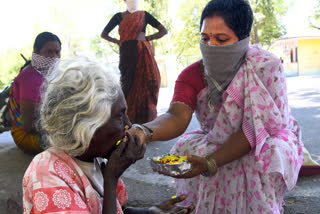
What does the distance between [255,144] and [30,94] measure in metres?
2.38

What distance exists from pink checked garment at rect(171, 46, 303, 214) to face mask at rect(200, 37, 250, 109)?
2.7 inches

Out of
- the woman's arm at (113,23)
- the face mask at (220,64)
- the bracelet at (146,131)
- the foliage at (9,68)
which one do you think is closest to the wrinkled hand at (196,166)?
the bracelet at (146,131)

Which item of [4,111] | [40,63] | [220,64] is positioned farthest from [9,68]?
[220,64]

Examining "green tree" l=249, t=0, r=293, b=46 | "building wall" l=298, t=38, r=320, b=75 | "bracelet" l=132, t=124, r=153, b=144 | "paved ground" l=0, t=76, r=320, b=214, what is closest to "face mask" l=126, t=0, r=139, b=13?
"paved ground" l=0, t=76, r=320, b=214

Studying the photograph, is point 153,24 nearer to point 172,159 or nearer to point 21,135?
point 21,135

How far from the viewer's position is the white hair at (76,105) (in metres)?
1.27

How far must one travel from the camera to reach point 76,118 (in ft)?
4.20

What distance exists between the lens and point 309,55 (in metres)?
22.7

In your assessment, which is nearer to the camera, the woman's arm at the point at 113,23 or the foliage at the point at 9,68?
the woman's arm at the point at 113,23

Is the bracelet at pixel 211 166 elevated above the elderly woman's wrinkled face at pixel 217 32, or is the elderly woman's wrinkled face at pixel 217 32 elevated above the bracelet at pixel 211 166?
the elderly woman's wrinkled face at pixel 217 32

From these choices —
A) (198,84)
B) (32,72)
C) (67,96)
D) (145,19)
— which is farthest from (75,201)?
(145,19)

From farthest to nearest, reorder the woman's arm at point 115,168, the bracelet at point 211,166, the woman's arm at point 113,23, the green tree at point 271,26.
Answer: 1. the green tree at point 271,26
2. the woman's arm at point 113,23
3. the bracelet at point 211,166
4. the woman's arm at point 115,168

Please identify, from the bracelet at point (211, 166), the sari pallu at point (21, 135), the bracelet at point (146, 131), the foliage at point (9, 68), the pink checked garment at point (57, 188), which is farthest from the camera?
the foliage at point (9, 68)

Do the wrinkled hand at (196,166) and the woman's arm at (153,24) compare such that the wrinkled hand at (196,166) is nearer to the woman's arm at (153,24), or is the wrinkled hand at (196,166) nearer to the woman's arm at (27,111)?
the woman's arm at (27,111)
